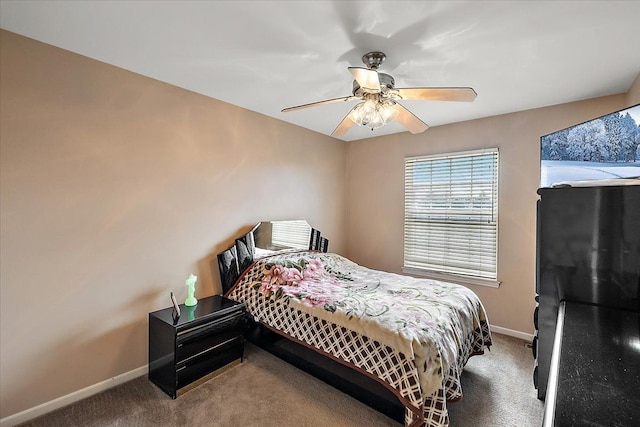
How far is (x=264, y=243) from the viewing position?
3205 mm

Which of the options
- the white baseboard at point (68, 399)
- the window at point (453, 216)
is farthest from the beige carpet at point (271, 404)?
the window at point (453, 216)

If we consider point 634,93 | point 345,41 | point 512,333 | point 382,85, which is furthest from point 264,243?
point 634,93

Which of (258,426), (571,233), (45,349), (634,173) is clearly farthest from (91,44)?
(634,173)

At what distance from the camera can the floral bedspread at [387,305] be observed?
1.68 metres

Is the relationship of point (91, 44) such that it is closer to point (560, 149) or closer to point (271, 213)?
point (271, 213)

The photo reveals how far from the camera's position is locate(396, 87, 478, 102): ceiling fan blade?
5.78ft

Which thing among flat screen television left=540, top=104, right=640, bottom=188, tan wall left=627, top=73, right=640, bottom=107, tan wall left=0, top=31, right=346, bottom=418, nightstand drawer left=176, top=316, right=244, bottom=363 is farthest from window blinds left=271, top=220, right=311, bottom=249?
tan wall left=627, top=73, right=640, bottom=107

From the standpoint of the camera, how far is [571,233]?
1689 mm

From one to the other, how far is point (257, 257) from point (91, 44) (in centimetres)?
218

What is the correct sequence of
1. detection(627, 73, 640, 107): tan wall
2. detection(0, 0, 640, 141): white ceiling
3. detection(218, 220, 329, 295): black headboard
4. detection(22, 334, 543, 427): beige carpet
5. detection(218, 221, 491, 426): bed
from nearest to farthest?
1. detection(0, 0, 640, 141): white ceiling
2. detection(218, 221, 491, 426): bed
3. detection(22, 334, 543, 427): beige carpet
4. detection(627, 73, 640, 107): tan wall
5. detection(218, 220, 329, 295): black headboard

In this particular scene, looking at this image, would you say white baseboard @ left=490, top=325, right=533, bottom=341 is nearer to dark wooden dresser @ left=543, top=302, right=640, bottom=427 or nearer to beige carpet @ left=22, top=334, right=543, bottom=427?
beige carpet @ left=22, top=334, right=543, bottom=427

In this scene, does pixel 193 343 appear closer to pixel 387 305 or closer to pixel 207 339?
pixel 207 339

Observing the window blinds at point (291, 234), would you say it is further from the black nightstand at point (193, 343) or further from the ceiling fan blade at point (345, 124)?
the ceiling fan blade at point (345, 124)

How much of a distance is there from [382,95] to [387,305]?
1.54 m
